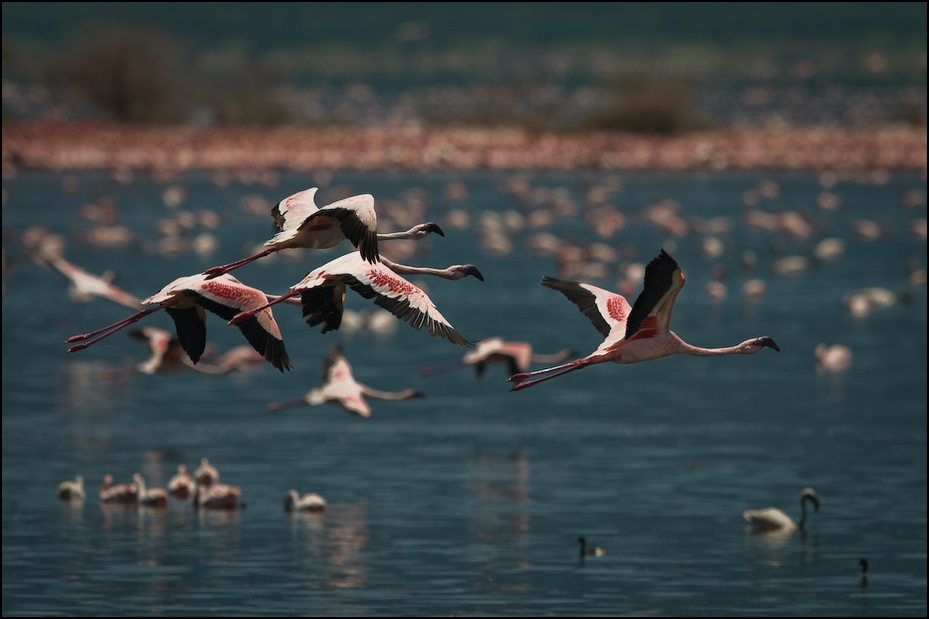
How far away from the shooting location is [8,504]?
81.8 feet

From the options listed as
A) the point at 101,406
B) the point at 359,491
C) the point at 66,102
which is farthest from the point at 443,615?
the point at 66,102

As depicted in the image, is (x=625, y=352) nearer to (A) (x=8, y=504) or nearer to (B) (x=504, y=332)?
(A) (x=8, y=504)

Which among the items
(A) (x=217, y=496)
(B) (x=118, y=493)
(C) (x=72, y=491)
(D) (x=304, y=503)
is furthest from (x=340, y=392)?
(C) (x=72, y=491)

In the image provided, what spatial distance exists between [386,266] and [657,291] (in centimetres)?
143

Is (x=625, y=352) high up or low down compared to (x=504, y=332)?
down

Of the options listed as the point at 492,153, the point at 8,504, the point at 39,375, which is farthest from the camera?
the point at 492,153

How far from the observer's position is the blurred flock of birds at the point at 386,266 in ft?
28.1

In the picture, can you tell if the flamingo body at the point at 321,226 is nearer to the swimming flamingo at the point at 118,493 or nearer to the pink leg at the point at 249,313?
the pink leg at the point at 249,313

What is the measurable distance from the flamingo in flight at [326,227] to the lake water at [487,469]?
35.2 ft

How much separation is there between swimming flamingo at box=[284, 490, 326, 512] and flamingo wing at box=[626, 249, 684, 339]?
15.2 m

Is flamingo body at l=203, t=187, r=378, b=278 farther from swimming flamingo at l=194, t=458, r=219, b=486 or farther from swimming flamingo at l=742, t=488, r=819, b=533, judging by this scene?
swimming flamingo at l=742, t=488, r=819, b=533

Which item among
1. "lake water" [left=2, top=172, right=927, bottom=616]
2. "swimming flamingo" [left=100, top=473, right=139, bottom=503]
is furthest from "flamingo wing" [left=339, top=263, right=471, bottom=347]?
"swimming flamingo" [left=100, top=473, right=139, bottom=503]

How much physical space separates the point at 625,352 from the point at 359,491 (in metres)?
16.6

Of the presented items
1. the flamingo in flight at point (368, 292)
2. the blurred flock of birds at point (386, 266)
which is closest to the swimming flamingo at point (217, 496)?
the blurred flock of birds at point (386, 266)
